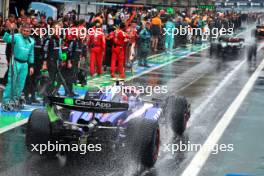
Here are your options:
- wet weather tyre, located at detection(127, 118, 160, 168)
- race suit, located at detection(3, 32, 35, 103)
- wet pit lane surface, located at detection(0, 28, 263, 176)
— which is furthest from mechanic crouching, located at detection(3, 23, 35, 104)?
wet weather tyre, located at detection(127, 118, 160, 168)

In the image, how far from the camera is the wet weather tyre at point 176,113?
34.6 ft

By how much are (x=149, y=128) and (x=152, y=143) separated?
0.22 m

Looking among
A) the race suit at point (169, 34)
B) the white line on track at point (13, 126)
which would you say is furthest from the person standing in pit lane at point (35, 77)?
the race suit at point (169, 34)

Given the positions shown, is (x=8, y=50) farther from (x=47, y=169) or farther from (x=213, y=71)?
(x=213, y=71)

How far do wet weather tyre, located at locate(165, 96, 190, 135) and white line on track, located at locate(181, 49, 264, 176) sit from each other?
1.83ft

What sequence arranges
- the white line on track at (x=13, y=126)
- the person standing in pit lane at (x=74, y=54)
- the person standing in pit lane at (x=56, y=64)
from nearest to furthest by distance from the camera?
the white line on track at (x=13, y=126) → the person standing in pit lane at (x=56, y=64) → the person standing in pit lane at (x=74, y=54)

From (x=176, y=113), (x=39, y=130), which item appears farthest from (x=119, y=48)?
(x=39, y=130)

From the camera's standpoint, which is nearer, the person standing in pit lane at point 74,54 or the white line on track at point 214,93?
the white line on track at point 214,93

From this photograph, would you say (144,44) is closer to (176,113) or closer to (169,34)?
(169,34)

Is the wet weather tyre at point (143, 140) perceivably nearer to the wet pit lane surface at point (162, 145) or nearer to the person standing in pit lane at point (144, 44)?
the wet pit lane surface at point (162, 145)

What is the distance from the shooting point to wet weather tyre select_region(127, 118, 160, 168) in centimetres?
829

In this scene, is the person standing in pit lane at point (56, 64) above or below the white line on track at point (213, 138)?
above

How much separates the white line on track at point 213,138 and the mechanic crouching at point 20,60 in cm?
414

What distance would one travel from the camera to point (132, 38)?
67.5 ft
